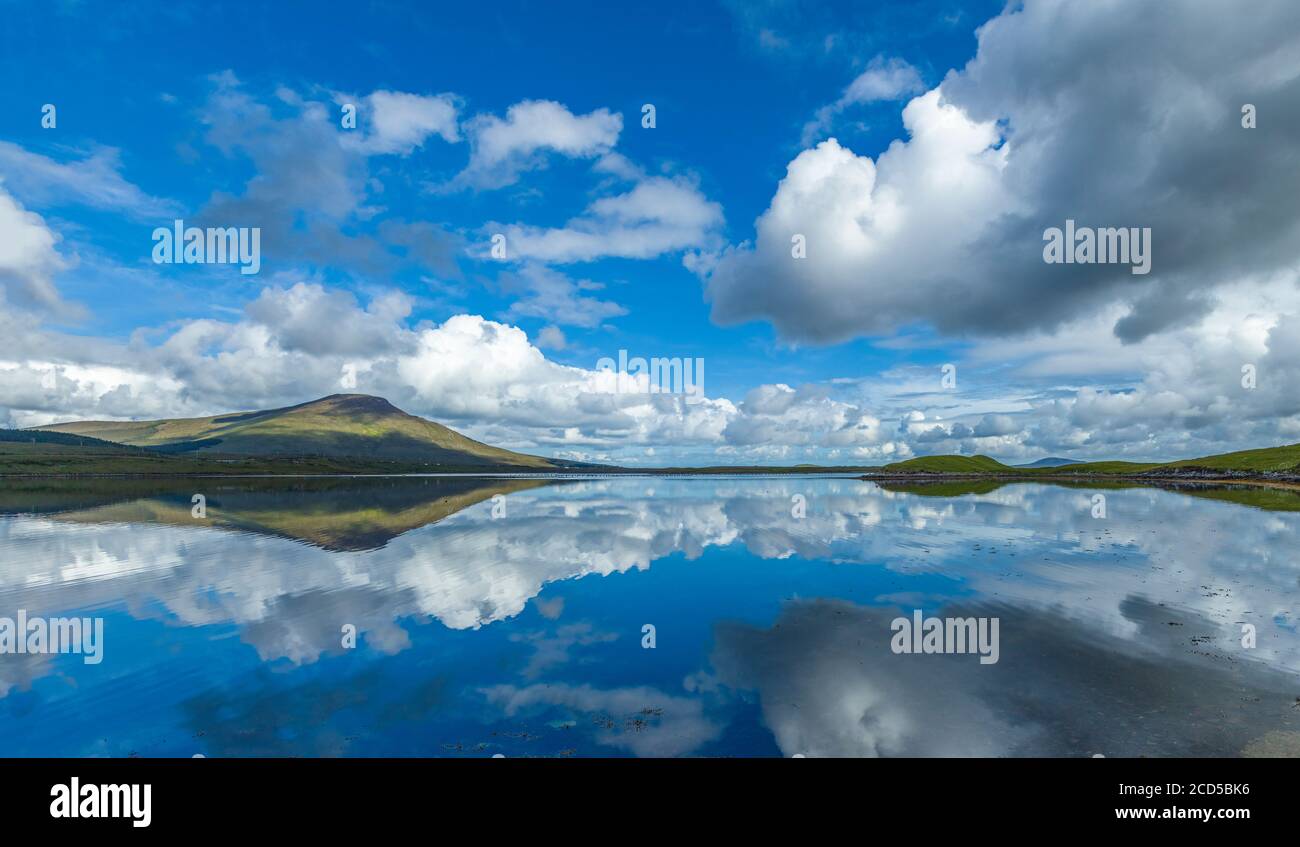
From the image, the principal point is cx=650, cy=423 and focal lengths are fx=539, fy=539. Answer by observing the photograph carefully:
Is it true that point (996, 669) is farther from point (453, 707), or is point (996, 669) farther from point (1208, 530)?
point (1208, 530)

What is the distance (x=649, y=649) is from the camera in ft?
74.6

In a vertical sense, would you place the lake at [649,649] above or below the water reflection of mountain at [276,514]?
above

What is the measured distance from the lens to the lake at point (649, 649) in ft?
49.1

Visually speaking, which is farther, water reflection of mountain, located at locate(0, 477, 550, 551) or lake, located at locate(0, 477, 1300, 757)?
water reflection of mountain, located at locate(0, 477, 550, 551)

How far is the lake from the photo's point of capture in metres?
15.0

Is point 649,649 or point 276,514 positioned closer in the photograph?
point 649,649
